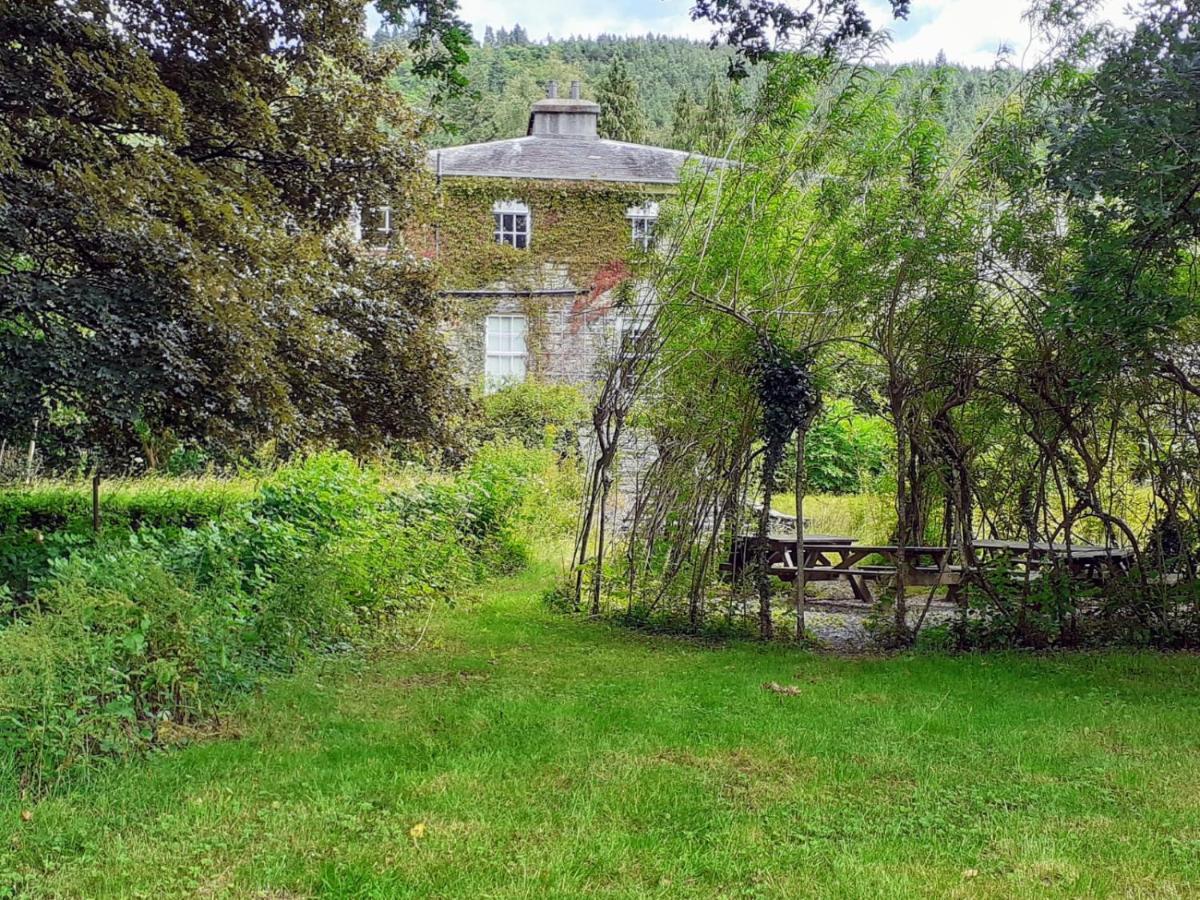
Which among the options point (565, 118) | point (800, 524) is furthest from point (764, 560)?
point (565, 118)

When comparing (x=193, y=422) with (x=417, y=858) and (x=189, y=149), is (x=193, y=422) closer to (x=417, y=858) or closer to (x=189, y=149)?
(x=189, y=149)

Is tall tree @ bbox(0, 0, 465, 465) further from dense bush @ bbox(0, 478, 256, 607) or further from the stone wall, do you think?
the stone wall

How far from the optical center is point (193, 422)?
5762 mm

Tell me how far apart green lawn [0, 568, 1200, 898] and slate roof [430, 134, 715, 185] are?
16326mm

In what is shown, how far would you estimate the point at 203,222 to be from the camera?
581cm

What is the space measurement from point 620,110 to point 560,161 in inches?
496

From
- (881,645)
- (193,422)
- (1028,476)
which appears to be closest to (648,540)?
(881,645)

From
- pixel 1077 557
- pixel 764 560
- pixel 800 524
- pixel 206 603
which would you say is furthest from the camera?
pixel 1077 557

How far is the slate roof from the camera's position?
814 inches

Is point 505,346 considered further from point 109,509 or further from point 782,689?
point 782,689

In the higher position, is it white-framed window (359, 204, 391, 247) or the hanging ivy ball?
white-framed window (359, 204, 391, 247)

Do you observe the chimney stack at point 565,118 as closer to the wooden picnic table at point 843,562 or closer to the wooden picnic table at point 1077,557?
the wooden picnic table at point 843,562

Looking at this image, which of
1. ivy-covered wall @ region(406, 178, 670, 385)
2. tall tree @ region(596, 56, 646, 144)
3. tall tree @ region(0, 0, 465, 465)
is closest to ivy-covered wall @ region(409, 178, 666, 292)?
ivy-covered wall @ region(406, 178, 670, 385)

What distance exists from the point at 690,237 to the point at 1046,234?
261 centimetres
